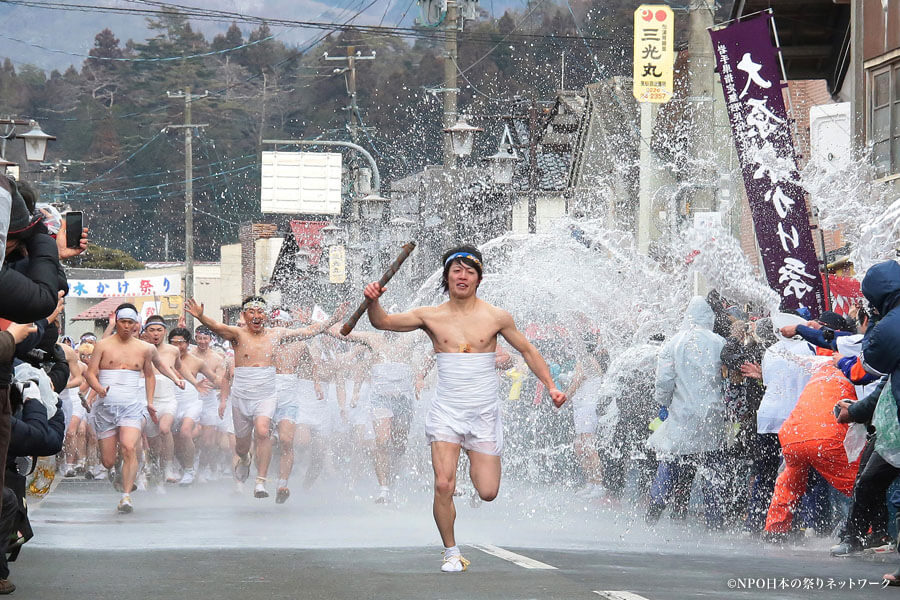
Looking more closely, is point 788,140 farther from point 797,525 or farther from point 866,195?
point 797,525

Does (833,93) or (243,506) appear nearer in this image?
(243,506)

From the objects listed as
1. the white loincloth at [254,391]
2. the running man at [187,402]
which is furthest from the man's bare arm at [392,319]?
the running man at [187,402]

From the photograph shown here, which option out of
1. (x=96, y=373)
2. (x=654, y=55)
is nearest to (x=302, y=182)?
(x=654, y=55)

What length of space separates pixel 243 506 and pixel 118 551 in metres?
4.66

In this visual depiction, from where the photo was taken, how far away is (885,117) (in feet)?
58.9

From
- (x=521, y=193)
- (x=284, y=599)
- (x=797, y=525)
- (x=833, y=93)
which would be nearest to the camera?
(x=284, y=599)

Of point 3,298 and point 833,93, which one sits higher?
point 833,93

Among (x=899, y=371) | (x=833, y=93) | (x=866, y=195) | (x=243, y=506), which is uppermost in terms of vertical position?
(x=833, y=93)

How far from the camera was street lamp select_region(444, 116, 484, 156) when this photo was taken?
26406 mm

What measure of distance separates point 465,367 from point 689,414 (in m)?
3.09

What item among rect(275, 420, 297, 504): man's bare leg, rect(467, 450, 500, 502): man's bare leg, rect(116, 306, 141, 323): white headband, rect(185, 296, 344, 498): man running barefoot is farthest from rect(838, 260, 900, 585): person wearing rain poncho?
rect(116, 306, 141, 323): white headband

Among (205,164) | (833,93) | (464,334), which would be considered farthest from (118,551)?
(205,164)

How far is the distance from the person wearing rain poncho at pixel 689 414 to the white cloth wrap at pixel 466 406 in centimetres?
291

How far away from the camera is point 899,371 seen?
8414mm
